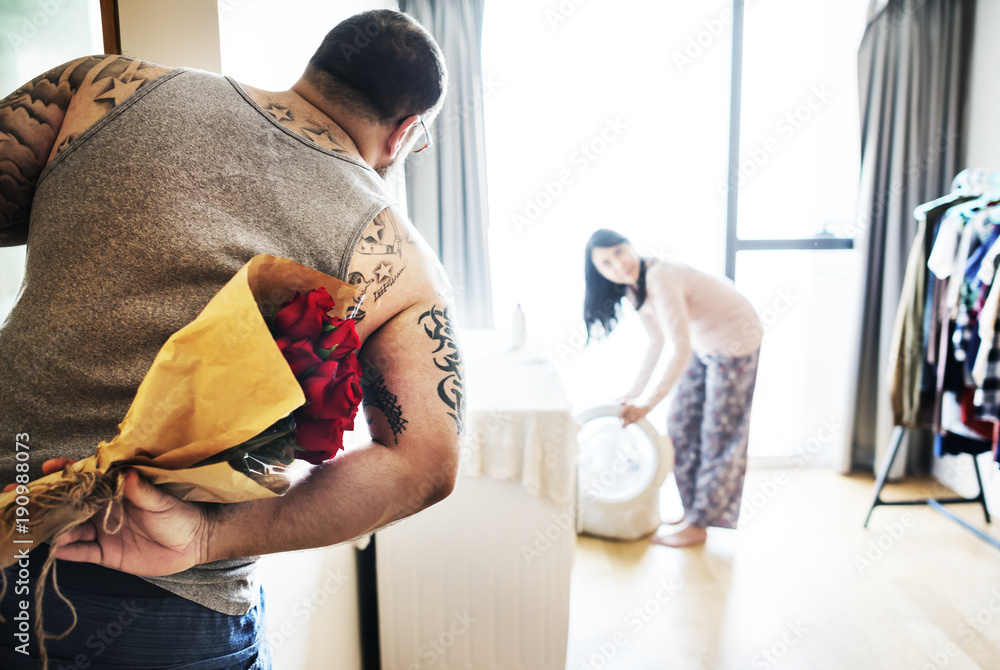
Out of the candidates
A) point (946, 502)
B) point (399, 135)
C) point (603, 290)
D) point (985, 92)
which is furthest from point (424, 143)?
point (985, 92)

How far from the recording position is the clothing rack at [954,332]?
6.77ft

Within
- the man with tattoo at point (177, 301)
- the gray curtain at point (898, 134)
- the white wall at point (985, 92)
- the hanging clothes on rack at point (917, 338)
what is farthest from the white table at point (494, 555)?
the white wall at point (985, 92)

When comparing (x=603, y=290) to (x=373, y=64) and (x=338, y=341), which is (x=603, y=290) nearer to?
(x=373, y=64)

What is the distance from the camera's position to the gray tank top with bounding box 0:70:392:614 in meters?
0.54

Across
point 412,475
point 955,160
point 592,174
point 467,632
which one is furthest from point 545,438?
point 955,160

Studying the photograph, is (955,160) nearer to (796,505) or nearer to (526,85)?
(796,505)

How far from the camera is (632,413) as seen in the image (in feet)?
7.83

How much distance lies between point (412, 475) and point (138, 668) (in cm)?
36

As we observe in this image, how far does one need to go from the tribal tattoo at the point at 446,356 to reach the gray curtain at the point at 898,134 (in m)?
3.16

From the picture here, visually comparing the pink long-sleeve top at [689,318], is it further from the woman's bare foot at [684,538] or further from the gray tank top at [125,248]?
the gray tank top at [125,248]

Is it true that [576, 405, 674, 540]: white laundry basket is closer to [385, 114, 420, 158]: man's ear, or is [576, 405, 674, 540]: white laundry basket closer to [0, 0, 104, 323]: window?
[385, 114, 420, 158]: man's ear

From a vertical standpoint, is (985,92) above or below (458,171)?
above

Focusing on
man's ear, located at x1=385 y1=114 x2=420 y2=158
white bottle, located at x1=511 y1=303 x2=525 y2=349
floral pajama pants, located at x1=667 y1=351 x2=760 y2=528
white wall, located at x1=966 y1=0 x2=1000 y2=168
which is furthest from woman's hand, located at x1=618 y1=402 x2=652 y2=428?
white wall, located at x1=966 y1=0 x2=1000 y2=168

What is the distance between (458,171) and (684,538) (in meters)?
2.03
